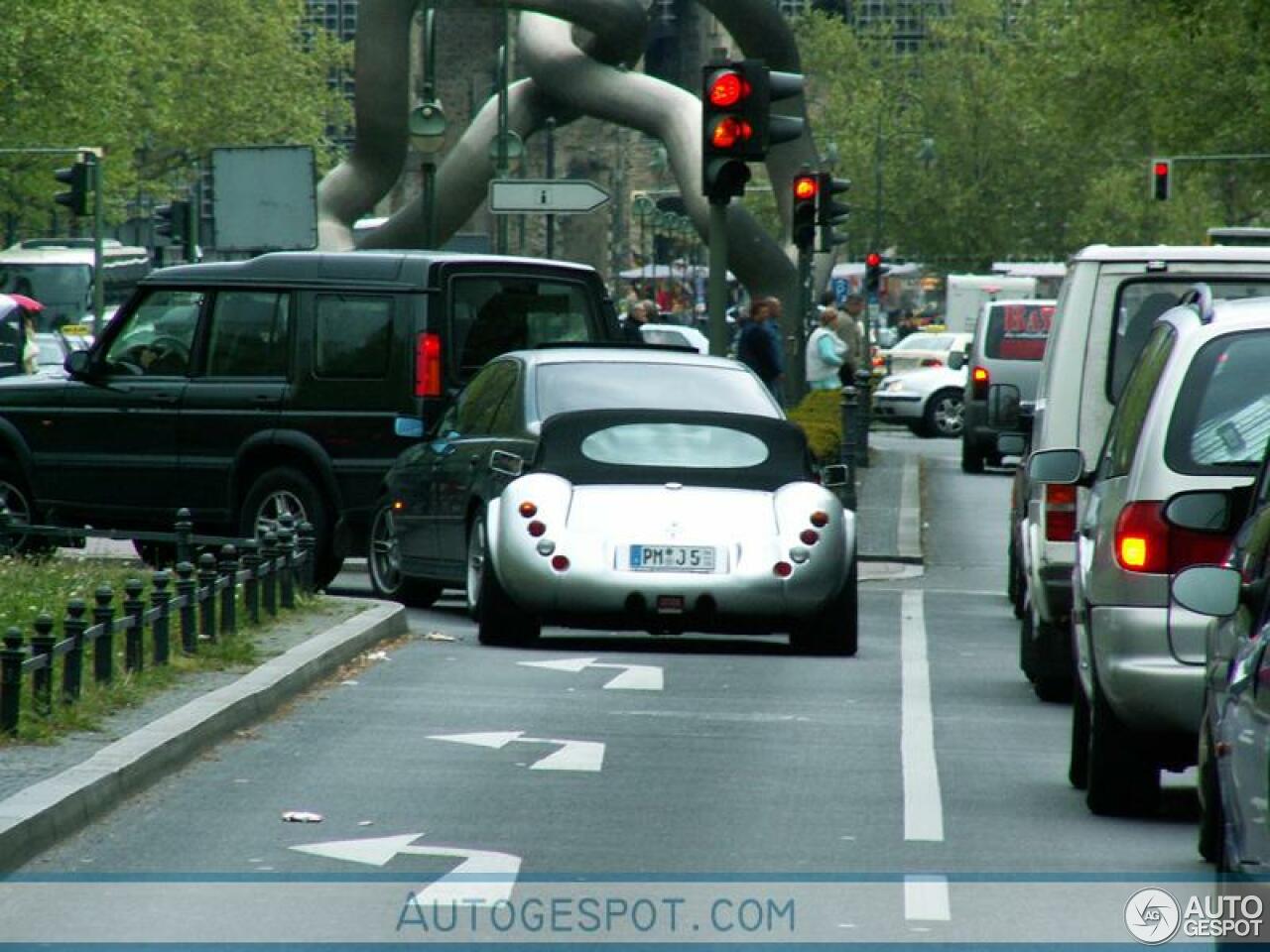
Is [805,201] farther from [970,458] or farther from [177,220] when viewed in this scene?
[177,220]

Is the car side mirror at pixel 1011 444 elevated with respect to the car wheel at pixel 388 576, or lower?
elevated

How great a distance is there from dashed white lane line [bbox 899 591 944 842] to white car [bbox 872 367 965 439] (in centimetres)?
3161

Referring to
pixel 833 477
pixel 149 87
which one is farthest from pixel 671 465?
pixel 149 87

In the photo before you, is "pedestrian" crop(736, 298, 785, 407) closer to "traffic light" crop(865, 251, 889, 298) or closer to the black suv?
the black suv

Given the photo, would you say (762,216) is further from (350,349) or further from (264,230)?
(350,349)

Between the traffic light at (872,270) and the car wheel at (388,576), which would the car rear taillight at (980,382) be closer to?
the car wheel at (388,576)

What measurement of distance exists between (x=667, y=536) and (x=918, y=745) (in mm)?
3733

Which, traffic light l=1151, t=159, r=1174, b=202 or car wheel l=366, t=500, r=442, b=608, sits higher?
traffic light l=1151, t=159, r=1174, b=202

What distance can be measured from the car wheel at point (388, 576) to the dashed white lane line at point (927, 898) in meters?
10.5

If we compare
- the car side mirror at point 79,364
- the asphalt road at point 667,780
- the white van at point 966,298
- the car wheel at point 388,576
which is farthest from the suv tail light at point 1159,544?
the white van at point 966,298

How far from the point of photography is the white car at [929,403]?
50031 mm

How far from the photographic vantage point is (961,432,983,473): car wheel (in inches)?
1518

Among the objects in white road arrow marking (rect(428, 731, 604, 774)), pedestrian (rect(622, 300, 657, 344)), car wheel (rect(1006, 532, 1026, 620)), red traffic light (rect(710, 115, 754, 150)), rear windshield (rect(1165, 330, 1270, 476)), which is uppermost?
red traffic light (rect(710, 115, 754, 150))

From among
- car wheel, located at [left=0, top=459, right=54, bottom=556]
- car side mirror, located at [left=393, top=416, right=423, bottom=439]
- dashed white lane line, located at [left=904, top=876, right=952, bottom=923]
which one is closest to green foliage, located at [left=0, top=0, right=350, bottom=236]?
car wheel, located at [left=0, top=459, right=54, bottom=556]
